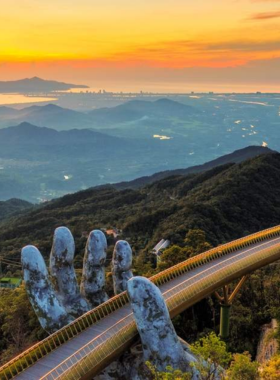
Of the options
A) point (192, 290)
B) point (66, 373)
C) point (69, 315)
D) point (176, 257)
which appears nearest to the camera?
point (66, 373)

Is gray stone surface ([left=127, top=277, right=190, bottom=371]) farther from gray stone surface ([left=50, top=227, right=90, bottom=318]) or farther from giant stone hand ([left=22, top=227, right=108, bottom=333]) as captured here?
gray stone surface ([left=50, top=227, right=90, bottom=318])

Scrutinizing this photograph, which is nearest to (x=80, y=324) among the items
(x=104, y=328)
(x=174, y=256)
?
(x=104, y=328)

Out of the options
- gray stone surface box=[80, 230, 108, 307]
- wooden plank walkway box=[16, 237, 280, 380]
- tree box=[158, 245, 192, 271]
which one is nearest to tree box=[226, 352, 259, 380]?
wooden plank walkway box=[16, 237, 280, 380]

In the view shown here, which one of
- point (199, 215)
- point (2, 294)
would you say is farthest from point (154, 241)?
point (2, 294)

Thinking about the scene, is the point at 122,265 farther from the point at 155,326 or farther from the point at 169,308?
the point at 155,326

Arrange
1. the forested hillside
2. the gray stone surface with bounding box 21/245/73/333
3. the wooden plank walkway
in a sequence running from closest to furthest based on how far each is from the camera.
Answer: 1. the wooden plank walkway
2. the gray stone surface with bounding box 21/245/73/333
3. the forested hillside

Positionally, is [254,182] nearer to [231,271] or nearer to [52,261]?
[231,271]

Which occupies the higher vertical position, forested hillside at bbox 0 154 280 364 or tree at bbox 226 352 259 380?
tree at bbox 226 352 259 380
